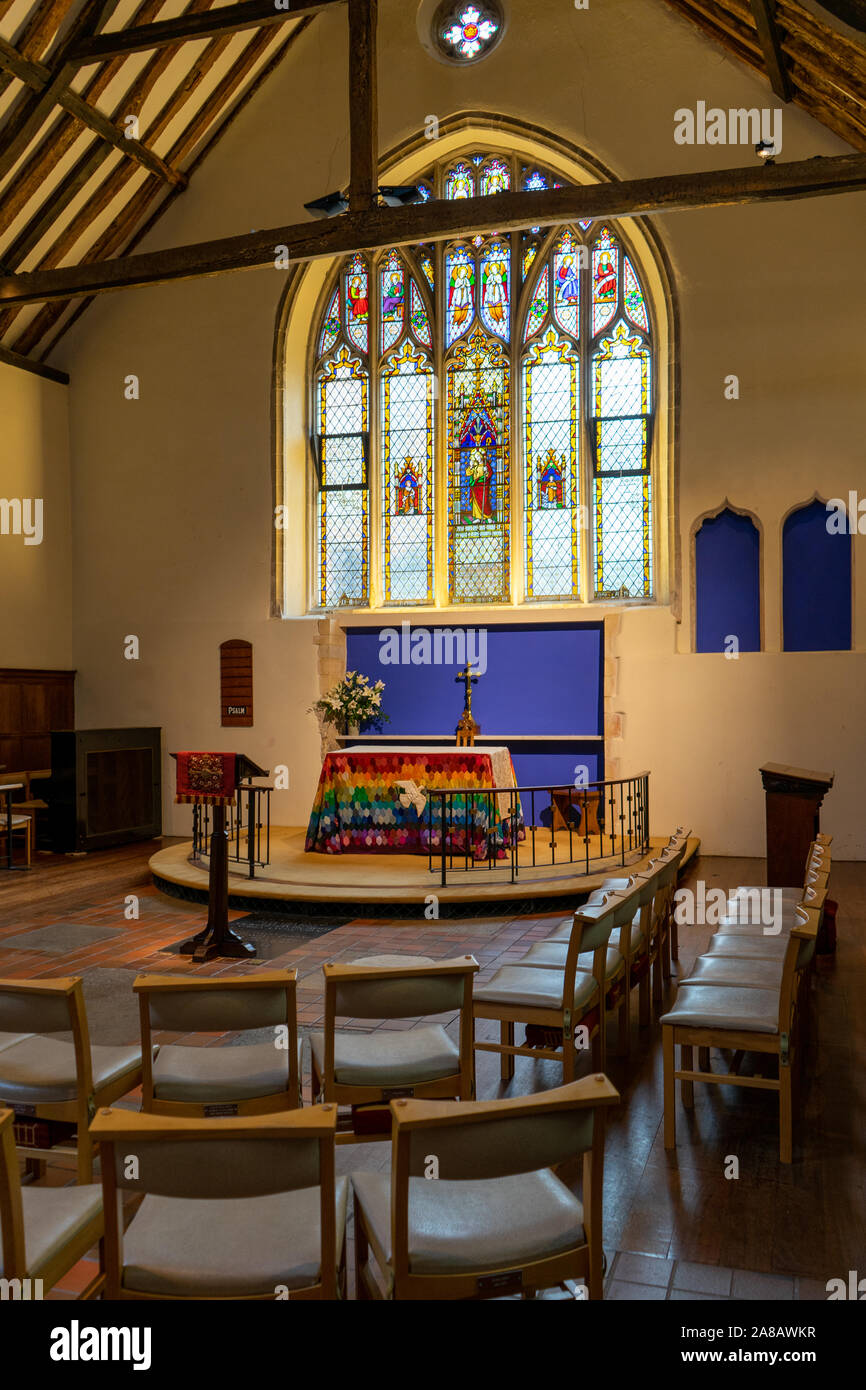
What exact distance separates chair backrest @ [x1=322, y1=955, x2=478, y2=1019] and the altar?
16.0 feet

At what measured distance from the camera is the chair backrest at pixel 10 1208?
67.0 inches

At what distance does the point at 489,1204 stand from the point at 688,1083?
6.63 feet

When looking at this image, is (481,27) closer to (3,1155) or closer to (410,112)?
(410,112)

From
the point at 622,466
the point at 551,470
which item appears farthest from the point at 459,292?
the point at 622,466

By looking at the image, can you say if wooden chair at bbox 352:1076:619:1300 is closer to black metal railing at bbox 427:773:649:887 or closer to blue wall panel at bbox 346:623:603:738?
black metal railing at bbox 427:773:649:887

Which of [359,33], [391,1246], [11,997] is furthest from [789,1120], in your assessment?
[359,33]

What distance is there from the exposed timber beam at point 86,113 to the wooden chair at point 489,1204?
9.24 metres

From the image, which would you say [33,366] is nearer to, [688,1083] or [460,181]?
[460,181]

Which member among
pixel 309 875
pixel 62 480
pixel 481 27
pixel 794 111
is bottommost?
pixel 309 875

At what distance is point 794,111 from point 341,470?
5.33m

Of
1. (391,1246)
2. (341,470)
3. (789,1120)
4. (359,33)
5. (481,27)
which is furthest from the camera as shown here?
(341,470)

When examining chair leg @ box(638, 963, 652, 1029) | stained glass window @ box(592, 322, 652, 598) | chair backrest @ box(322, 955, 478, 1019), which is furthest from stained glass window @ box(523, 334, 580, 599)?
chair backrest @ box(322, 955, 478, 1019)

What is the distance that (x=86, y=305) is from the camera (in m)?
11.6

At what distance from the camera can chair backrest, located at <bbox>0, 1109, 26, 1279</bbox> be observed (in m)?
1.70
